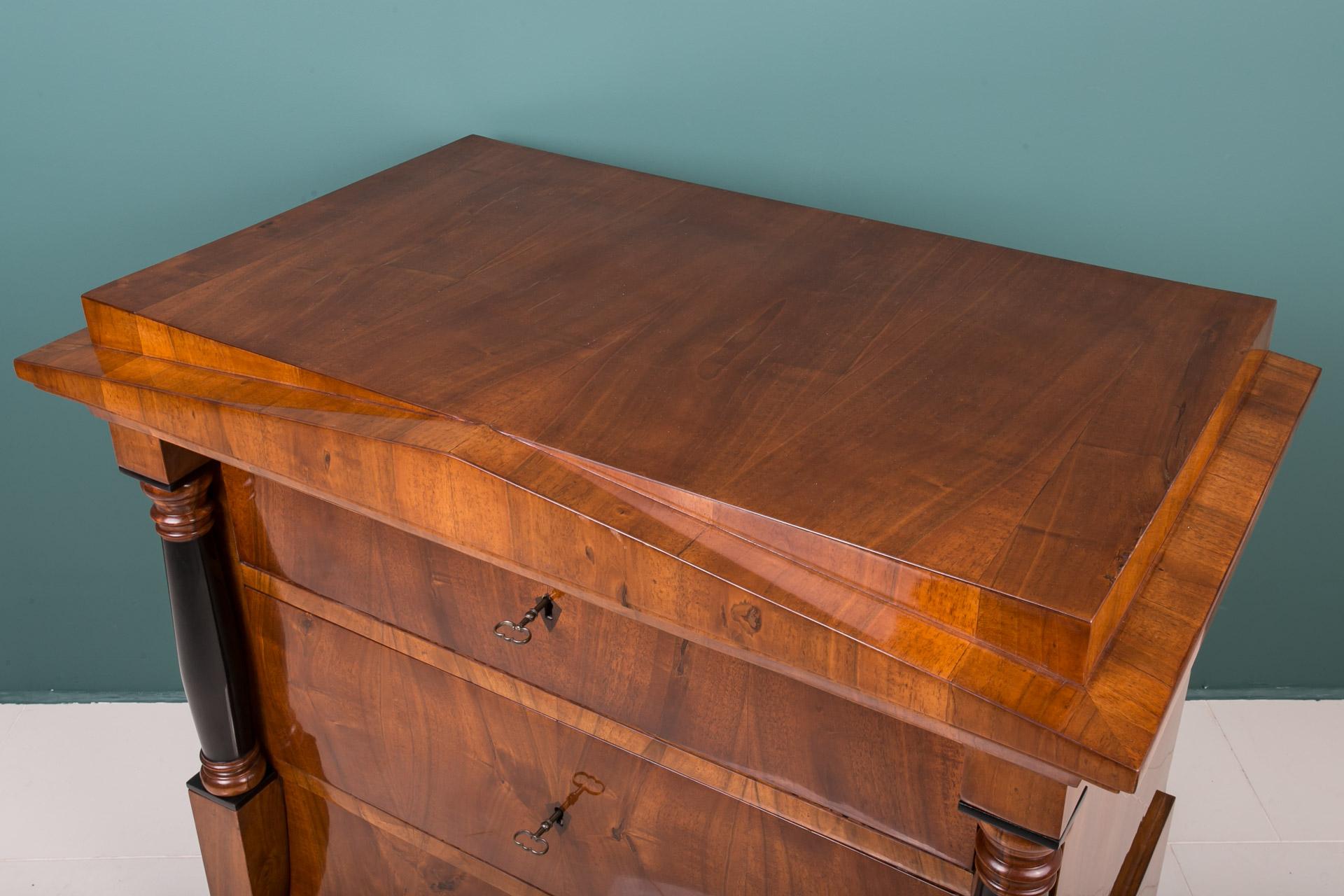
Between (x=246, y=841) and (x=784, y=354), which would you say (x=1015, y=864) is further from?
(x=246, y=841)

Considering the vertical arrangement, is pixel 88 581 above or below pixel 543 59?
below

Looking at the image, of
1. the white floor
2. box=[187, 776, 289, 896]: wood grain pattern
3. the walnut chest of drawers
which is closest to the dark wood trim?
the walnut chest of drawers

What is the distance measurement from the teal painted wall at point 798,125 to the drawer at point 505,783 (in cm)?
59

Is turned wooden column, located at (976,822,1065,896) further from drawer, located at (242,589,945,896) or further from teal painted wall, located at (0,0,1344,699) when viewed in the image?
teal painted wall, located at (0,0,1344,699)

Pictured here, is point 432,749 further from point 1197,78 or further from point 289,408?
point 1197,78

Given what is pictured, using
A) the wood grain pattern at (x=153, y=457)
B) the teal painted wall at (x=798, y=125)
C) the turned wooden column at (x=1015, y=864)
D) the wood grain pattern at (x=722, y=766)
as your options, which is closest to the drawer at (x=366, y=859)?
the wood grain pattern at (x=722, y=766)

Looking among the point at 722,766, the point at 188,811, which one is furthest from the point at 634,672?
the point at 188,811

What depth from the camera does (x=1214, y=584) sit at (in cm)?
73

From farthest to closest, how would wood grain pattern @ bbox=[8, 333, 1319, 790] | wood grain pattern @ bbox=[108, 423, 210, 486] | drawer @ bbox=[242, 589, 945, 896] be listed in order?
1. wood grain pattern @ bbox=[108, 423, 210, 486]
2. drawer @ bbox=[242, 589, 945, 896]
3. wood grain pattern @ bbox=[8, 333, 1319, 790]

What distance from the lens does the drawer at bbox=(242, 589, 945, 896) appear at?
0.88 meters

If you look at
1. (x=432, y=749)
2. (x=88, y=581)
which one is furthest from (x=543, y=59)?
(x=88, y=581)

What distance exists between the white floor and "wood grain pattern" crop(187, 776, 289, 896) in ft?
1.04

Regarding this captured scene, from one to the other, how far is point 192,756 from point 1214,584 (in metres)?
1.39

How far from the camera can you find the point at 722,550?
0.73 meters
